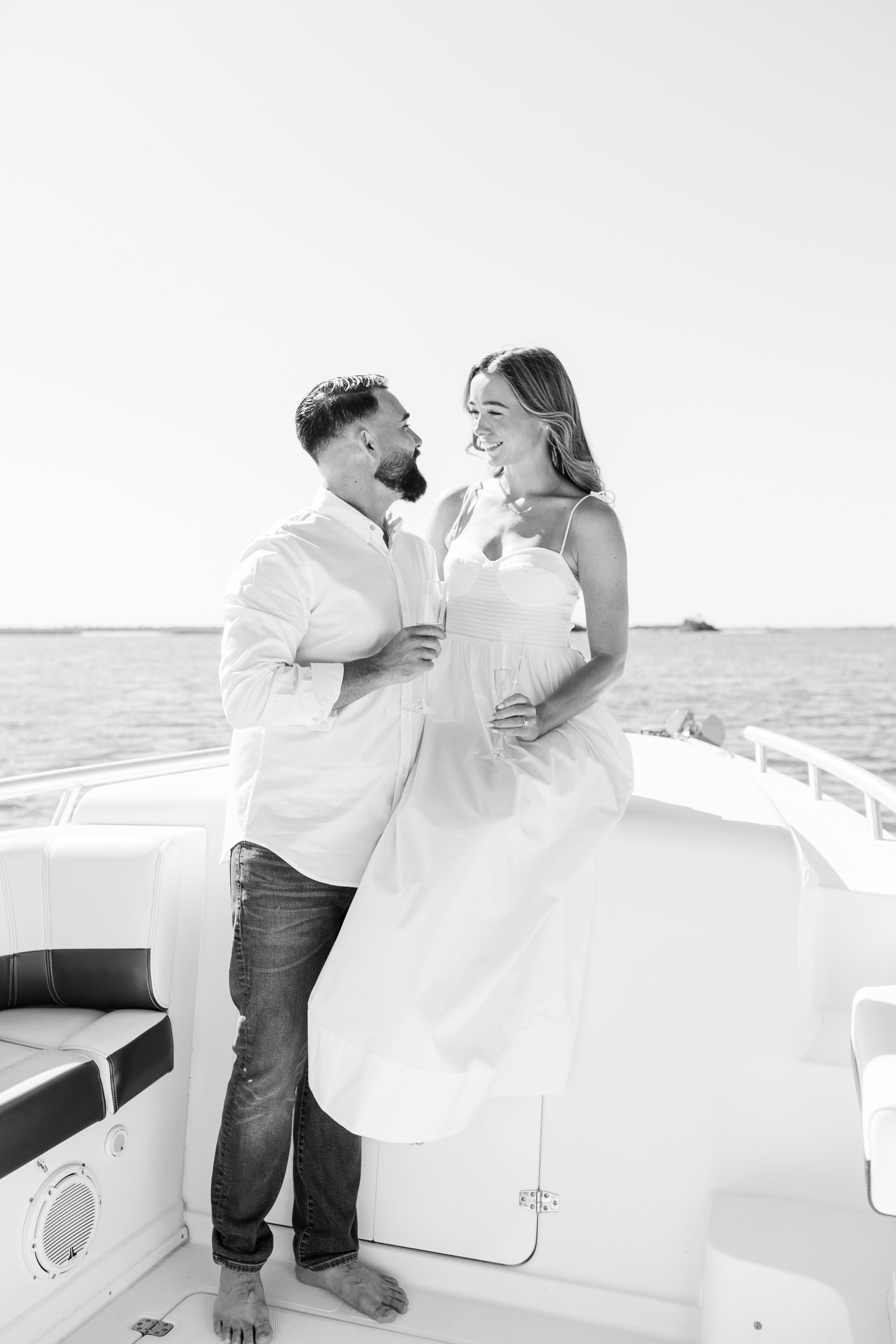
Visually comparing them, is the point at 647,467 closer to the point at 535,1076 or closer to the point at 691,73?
the point at 691,73

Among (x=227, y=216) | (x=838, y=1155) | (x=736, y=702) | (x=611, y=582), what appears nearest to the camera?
Answer: (x=838, y=1155)

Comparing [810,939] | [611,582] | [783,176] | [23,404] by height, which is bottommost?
[810,939]

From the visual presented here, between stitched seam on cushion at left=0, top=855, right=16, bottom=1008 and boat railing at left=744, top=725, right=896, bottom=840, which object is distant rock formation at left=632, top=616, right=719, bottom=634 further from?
stitched seam on cushion at left=0, top=855, right=16, bottom=1008

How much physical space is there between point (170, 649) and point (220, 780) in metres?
46.2

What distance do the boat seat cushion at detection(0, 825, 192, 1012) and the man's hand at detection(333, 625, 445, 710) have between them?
0.67 metres

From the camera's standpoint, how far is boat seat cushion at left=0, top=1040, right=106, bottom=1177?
1646mm

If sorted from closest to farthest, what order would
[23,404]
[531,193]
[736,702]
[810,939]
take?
[810,939]
[531,193]
[736,702]
[23,404]

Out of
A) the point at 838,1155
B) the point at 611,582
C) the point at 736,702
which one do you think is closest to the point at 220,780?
the point at 611,582

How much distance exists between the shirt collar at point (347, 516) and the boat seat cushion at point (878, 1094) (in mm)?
1186

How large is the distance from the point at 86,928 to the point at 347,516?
3.27ft

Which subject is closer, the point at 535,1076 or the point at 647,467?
the point at 535,1076

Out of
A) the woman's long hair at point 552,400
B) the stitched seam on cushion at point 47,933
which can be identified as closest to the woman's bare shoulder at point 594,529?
the woman's long hair at point 552,400

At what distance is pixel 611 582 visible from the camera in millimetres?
2238

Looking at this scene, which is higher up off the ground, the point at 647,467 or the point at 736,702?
the point at 647,467
